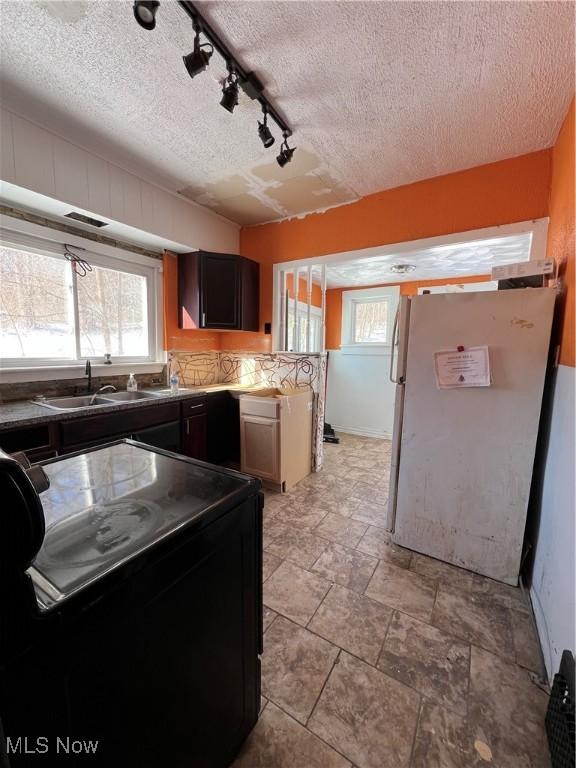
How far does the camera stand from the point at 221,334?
3.70 m

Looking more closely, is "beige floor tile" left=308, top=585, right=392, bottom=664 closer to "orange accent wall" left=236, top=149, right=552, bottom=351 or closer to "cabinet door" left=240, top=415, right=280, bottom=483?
"cabinet door" left=240, top=415, right=280, bottom=483

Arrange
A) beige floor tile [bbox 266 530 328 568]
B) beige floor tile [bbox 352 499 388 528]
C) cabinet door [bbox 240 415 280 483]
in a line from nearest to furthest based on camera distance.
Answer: beige floor tile [bbox 266 530 328 568]
beige floor tile [bbox 352 499 388 528]
cabinet door [bbox 240 415 280 483]

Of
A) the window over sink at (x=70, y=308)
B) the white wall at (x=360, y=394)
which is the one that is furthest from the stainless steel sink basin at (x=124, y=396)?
the white wall at (x=360, y=394)

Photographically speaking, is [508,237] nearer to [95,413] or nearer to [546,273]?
[546,273]

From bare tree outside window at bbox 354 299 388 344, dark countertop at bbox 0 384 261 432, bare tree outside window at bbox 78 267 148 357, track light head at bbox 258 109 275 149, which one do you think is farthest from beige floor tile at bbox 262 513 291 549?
bare tree outside window at bbox 354 299 388 344

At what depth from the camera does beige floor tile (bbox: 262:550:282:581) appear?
5.83ft

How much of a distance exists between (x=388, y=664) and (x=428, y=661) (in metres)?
0.18

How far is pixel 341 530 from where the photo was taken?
221 centimetres

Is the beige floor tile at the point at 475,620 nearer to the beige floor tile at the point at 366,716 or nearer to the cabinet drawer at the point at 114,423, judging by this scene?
the beige floor tile at the point at 366,716

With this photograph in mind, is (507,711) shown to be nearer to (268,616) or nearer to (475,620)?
(475,620)

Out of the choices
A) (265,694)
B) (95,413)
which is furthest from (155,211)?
(265,694)

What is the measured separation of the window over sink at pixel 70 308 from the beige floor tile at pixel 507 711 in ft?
10.2
